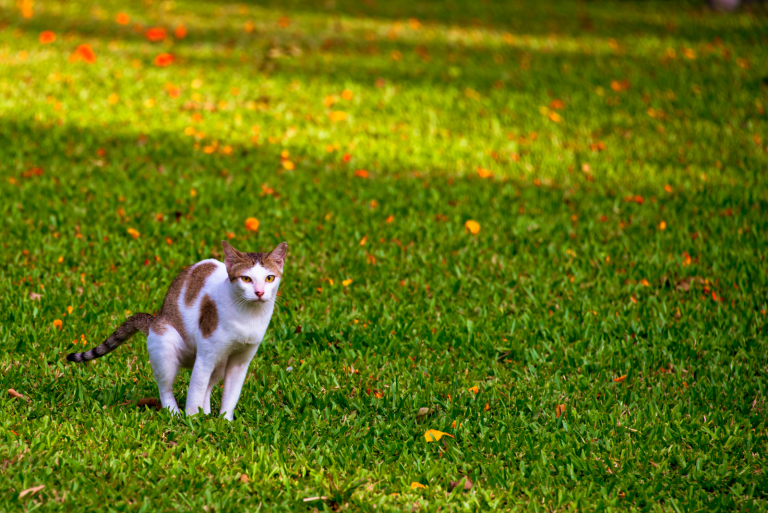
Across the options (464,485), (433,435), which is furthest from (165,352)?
(464,485)

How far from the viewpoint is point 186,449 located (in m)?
3.14

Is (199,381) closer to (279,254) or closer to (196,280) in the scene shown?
(196,280)

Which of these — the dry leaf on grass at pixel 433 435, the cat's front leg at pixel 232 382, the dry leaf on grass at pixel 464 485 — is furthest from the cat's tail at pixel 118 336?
the dry leaf on grass at pixel 464 485

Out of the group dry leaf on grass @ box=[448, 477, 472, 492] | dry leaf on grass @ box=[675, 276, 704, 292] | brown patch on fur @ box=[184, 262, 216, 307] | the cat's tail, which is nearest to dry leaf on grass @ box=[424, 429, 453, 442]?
dry leaf on grass @ box=[448, 477, 472, 492]

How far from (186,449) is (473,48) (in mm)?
9279

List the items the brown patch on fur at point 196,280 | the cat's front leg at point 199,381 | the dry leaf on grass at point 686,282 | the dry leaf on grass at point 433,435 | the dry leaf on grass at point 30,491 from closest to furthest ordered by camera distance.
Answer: the dry leaf on grass at point 30,491 < the cat's front leg at point 199,381 < the brown patch on fur at point 196,280 < the dry leaf on grass at point 433,435 < the dry leaf on grass at point 686,282

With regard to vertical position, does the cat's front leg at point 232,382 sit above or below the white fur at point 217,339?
below

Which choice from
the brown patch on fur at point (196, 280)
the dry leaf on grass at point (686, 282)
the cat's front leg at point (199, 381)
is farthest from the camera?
the dry leaf on grass at point (686, 282)

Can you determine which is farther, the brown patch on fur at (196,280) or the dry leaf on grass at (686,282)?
the dry leaf on grass at (686,282)

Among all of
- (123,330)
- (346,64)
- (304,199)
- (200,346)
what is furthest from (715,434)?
(346,64)

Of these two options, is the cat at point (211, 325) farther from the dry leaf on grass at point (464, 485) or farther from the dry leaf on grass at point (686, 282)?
the dry leaf on grass at point (686, 282)

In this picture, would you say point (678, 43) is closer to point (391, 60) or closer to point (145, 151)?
point (391, 60)

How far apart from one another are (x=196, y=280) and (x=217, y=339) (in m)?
0.35

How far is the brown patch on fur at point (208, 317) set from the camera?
10.2 ft
